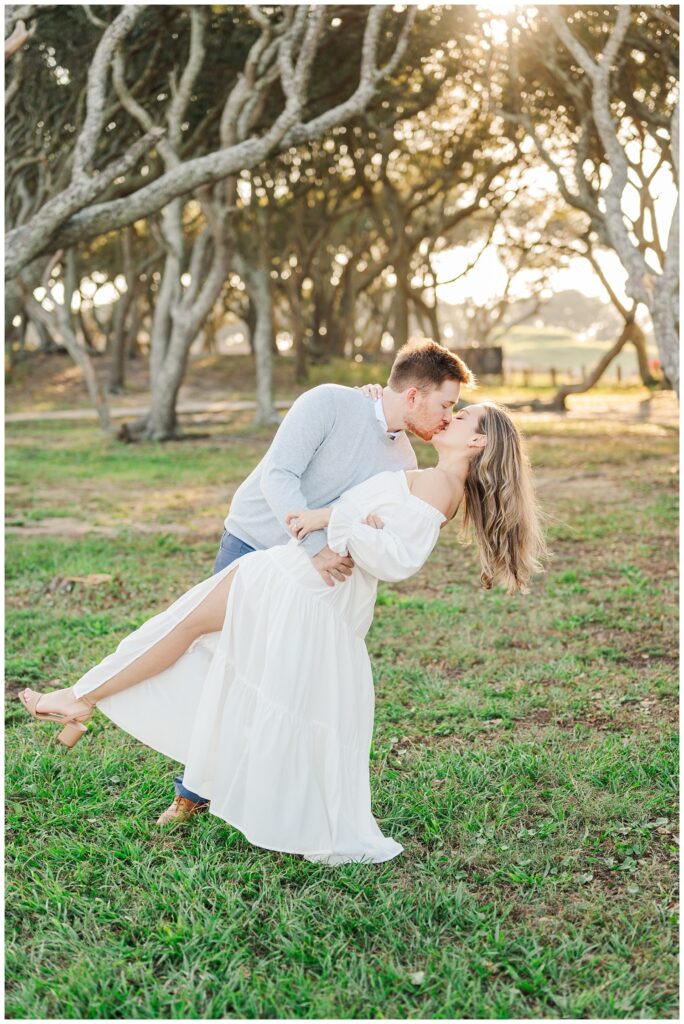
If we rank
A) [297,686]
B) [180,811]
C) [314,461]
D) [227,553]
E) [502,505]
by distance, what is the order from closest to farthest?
1. [297,686]
2. [502,505]
3. [314,461]
4. [180,811]
5. [227,553]

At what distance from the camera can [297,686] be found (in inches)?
163

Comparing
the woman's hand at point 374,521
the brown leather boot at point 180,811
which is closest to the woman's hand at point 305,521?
the woman's hand at point 374,521

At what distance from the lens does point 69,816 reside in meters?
4.62

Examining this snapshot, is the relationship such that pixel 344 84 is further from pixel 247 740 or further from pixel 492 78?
pixel 247 740

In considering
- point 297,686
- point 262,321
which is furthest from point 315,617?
point 262,321

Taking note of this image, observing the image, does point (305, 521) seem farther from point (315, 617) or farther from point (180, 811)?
point (180, 811)

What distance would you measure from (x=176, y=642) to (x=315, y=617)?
0.64m

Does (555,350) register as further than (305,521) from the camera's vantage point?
Yes

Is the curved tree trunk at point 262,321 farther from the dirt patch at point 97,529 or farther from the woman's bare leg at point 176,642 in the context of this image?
the woman's bare leg at point 176,642

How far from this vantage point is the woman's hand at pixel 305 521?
13.6 ft

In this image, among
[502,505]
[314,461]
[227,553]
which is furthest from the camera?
[227,553]

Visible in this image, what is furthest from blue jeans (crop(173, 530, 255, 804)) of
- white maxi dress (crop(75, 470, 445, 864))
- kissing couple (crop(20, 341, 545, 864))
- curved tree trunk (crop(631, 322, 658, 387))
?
curved tree trunk (crop(631, 322, 658, 387))

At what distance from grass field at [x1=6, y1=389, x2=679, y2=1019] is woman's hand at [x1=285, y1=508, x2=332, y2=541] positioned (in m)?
1.40

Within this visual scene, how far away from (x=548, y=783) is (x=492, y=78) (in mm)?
18305
